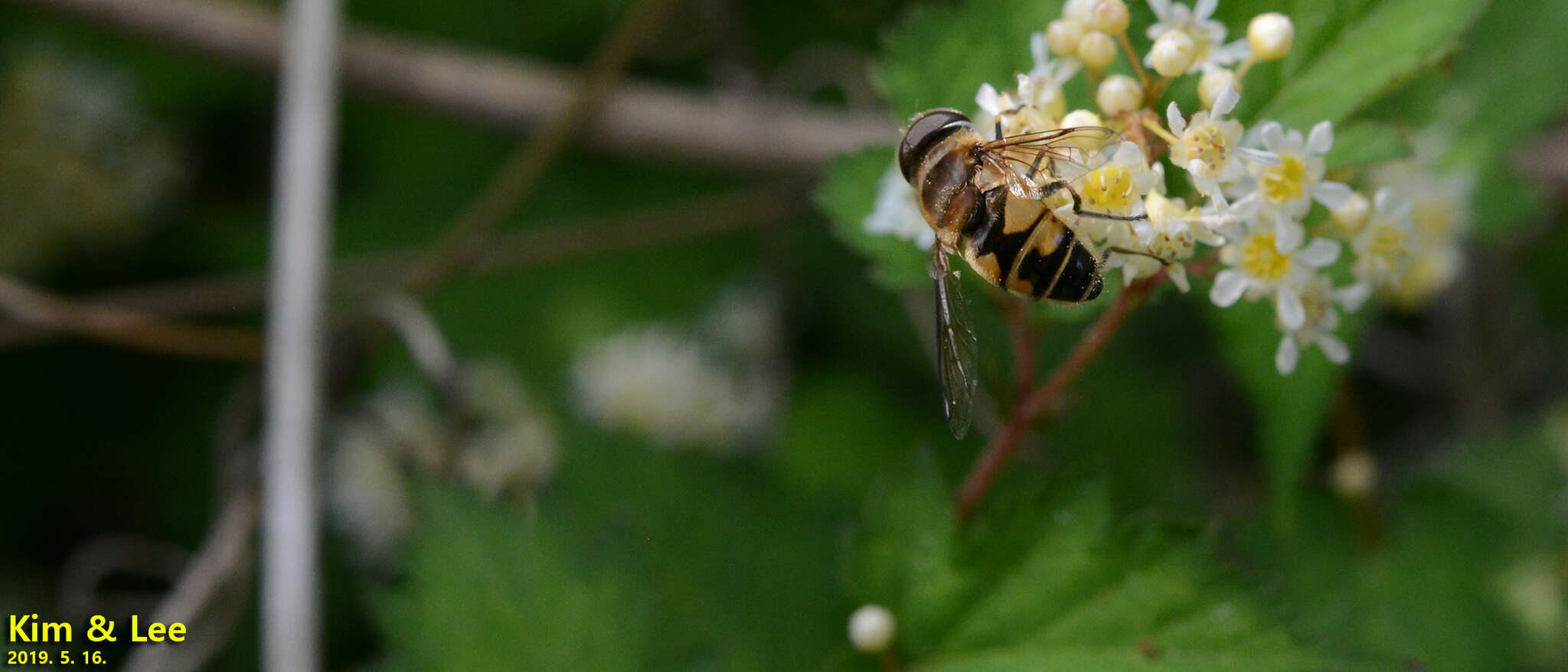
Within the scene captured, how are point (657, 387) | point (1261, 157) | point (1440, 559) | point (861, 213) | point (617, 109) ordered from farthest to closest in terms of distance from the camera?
point (657, 387) < point (617, 109) < point (1440, 559) < point (861, 213) < point (1261, 157)

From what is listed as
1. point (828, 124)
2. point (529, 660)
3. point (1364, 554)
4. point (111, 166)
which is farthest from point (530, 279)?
point (1364, 554)

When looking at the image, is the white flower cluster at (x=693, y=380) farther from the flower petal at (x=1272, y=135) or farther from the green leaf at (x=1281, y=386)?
the flower petal at (x=1272, y=135)

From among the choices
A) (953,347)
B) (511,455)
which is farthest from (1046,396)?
(511,455)

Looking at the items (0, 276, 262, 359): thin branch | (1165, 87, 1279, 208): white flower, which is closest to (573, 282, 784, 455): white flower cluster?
(0, 276, 262, 359): thin branch

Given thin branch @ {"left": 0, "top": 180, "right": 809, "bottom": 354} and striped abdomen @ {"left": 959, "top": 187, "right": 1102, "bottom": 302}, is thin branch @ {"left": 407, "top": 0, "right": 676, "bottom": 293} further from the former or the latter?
striped abdomen @ {"left": 959, "top": 187, "right": 1102, "bottom": 302}

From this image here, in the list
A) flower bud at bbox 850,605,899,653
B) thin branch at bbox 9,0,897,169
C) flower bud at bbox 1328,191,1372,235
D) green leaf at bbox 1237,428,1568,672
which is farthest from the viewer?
thin branch at bbox 9,0,897,169

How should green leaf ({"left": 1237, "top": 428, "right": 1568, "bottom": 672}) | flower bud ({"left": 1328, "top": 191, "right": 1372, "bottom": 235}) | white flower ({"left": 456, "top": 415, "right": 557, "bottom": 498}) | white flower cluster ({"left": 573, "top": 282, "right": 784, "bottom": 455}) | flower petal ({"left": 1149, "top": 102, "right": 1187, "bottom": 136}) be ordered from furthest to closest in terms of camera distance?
white flower cluster ({"left": 573, "top": 282, "right": 784, "bottom": 455}), white flower ({"left": 456, "top": 415, "right": 557, "bottom": 498}), green leaf ({"left": 1237, "top": 428, "right": 1568, "bottom": 672}), flower bud ({"left": 1328, "top": 191, "right": 1372, "bottom": 235}), flower petal ({"left": 1149, "top": 102, "right": 1187, "bottom": 136})

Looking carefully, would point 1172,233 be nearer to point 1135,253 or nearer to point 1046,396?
point 1135,253
